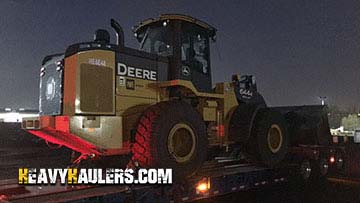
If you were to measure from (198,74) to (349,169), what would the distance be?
285 inches

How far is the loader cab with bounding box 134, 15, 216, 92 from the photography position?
743cm

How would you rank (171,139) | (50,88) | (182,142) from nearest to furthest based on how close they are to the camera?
1. (171,139)
2. (50,88)
3. (182,142)

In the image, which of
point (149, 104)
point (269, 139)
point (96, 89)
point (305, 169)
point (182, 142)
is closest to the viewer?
point (96, 89)

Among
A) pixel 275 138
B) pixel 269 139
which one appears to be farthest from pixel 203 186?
pixel 275 138

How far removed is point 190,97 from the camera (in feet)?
24.6

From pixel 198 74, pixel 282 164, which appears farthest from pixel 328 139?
pixel 198 74

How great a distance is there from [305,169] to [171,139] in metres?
5.11

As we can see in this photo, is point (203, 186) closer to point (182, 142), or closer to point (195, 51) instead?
point (182, 142)

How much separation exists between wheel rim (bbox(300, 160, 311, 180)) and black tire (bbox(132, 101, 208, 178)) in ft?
13.6

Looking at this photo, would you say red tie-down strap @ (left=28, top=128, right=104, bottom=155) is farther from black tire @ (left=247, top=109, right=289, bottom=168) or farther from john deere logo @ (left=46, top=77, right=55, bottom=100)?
black tire @ (left=247, top=109, right=289, bottom=168)

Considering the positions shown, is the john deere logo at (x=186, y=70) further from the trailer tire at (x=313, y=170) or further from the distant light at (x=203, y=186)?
the trailer tire at (x=313, y=170)

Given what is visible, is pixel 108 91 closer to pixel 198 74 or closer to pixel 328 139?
pixel 198 74

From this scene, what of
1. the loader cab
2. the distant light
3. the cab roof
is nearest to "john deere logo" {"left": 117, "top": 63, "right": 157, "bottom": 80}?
the loader cab

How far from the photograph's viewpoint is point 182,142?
658 cm
